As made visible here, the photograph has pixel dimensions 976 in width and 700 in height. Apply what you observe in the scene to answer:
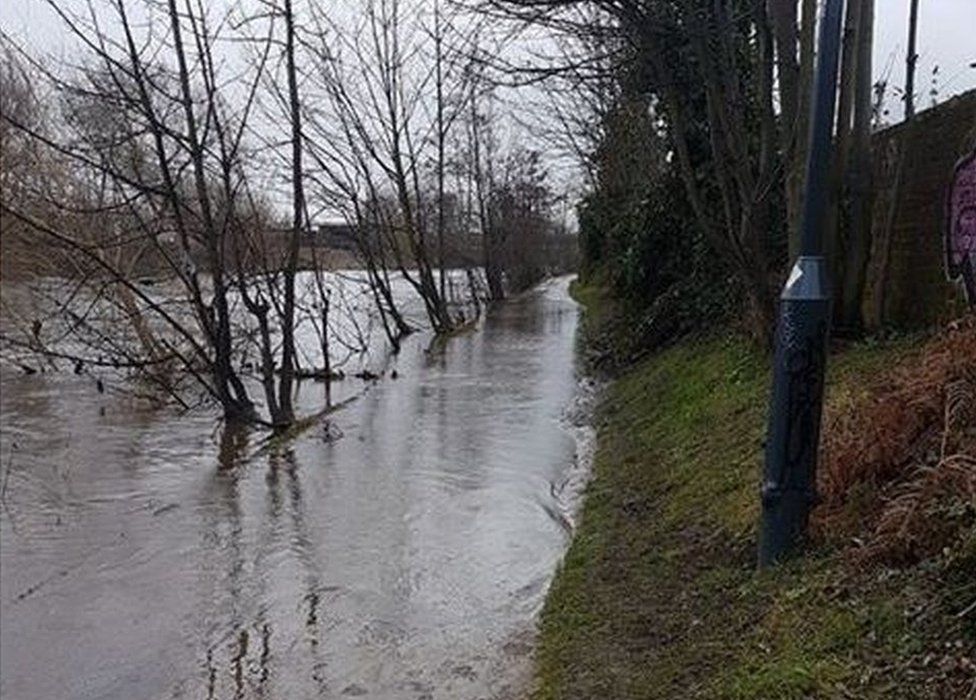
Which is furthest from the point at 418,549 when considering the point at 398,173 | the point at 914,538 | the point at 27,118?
the point at 398,173

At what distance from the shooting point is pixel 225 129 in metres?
12.4

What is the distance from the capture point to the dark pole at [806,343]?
13.8 ft

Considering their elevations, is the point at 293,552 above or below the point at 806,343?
below

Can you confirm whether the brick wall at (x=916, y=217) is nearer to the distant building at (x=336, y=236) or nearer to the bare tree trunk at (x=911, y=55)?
the bare tree trunk at (x=911, y=55)

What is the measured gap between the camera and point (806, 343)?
420 centimetres

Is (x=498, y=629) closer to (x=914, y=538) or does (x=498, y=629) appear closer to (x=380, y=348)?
(x=914, y=538)

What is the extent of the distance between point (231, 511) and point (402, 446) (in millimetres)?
2566

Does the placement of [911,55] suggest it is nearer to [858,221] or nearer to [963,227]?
[858,221]

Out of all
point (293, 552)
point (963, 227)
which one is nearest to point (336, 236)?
point (293, 552)

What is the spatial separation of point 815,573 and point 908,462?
0.87 m

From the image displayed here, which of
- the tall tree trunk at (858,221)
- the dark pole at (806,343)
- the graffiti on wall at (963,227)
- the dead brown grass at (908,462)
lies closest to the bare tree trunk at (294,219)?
the tall tree trunk at (858,221)

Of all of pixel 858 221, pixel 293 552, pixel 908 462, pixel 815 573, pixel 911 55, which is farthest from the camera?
pixel 911 55

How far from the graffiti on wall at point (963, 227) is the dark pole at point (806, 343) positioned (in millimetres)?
3158

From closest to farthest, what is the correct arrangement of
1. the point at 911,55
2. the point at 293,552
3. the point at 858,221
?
the point at 293,552 < the point at 858,221 < the point at 911,55
